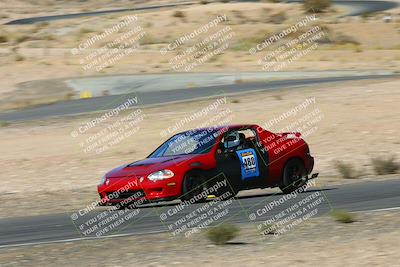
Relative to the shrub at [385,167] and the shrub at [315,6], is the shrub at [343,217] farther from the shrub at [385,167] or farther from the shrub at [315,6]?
the shrub at [315,6]

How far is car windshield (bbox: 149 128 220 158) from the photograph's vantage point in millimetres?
15742

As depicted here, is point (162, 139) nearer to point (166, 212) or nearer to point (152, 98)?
point (152, 98)

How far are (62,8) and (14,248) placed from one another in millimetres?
88417

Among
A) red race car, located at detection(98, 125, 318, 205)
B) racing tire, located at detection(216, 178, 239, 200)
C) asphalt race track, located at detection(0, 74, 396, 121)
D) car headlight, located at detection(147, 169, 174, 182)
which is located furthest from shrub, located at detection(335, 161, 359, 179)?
asphalt race track, located at detection(0, 74, 396, 121)

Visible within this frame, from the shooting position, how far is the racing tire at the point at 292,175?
53.4 feet

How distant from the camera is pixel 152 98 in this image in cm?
3422

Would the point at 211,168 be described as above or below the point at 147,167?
below

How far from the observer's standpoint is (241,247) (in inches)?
424

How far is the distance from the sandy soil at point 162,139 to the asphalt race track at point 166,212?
207cm

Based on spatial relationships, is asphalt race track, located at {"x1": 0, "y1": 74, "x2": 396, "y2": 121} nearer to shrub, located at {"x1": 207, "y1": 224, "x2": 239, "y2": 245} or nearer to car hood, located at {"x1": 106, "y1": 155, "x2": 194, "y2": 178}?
car hood, located at {"x1": 106, "y1": 155, "x2": 194, "y2": 178}

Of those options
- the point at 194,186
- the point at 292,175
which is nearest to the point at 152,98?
the point at 292,175

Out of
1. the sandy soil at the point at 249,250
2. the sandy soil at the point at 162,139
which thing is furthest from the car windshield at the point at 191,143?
the sandy soil at the point at 249,250

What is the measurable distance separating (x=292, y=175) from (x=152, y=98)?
18.2m

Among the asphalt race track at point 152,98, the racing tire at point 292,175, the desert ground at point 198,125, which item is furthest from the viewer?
the asphalt race track at point 152,98
